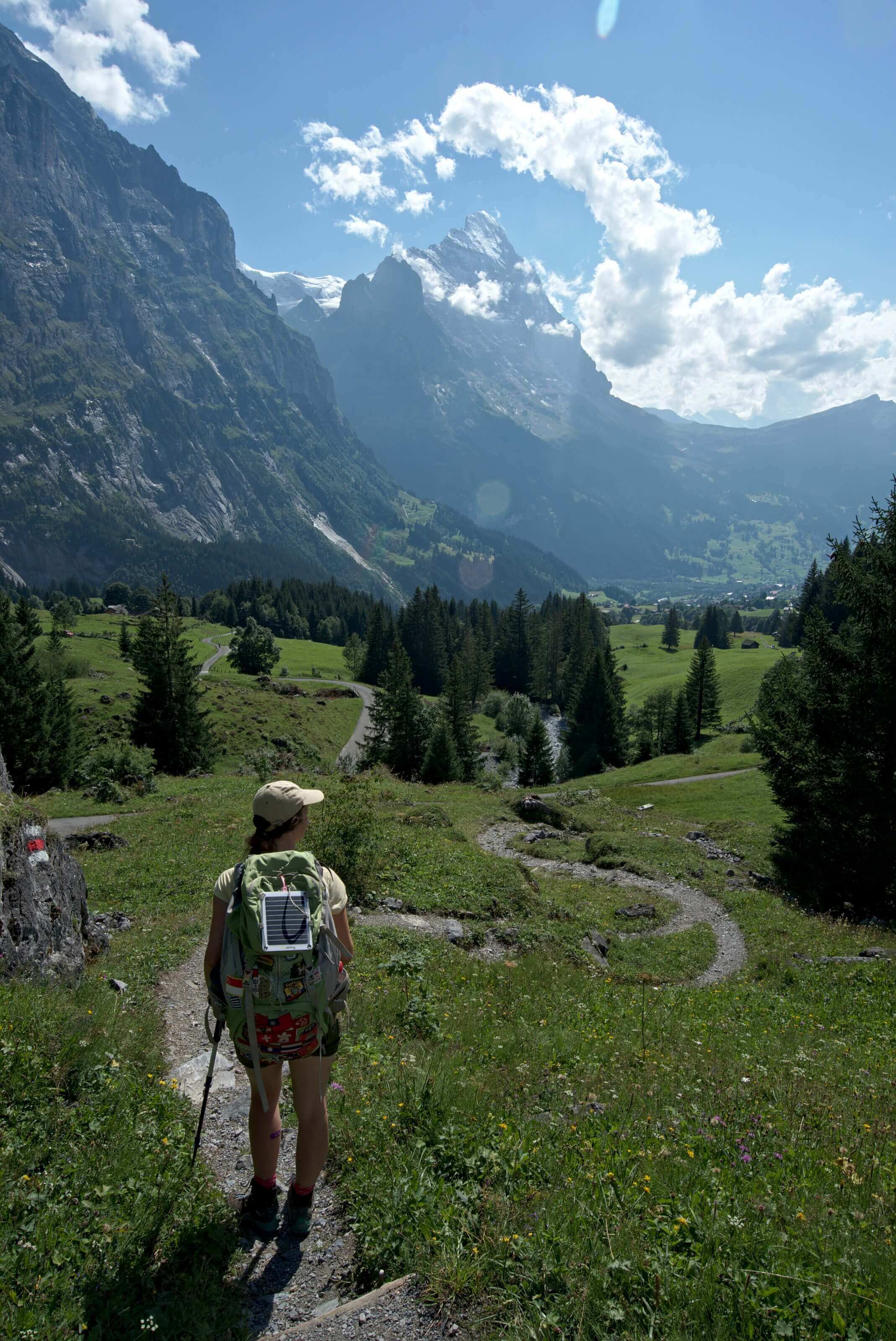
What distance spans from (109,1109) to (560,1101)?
470cm

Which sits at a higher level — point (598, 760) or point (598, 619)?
point (598, 619)

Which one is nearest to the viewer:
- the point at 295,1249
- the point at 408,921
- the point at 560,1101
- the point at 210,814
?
the point at 295,1249

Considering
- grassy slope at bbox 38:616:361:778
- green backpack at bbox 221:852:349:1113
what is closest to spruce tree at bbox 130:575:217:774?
grassy slope at bbox 38:616:361:778

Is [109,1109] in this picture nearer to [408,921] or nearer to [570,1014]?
[570,1014]

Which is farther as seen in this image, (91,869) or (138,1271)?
(91,869)

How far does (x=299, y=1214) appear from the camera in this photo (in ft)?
17.8

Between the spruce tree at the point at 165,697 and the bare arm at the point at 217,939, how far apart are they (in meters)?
47.1

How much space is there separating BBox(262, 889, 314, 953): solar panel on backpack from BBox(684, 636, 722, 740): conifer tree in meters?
86.9

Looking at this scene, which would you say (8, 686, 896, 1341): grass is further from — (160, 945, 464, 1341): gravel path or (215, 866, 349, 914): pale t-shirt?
(215, 866, 349, 914): pale t-shirt

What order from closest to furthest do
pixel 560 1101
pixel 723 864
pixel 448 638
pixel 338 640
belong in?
pixel 560 1101 → pixel 723 864 → pixel 448 638 → pixel 338 640

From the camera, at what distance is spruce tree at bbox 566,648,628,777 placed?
251 ft

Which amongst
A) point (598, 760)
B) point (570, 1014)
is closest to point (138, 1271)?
point (570, 1014)

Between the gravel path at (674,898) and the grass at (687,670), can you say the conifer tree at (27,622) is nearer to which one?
the gravel path at (674,898)

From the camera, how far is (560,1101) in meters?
7.26
